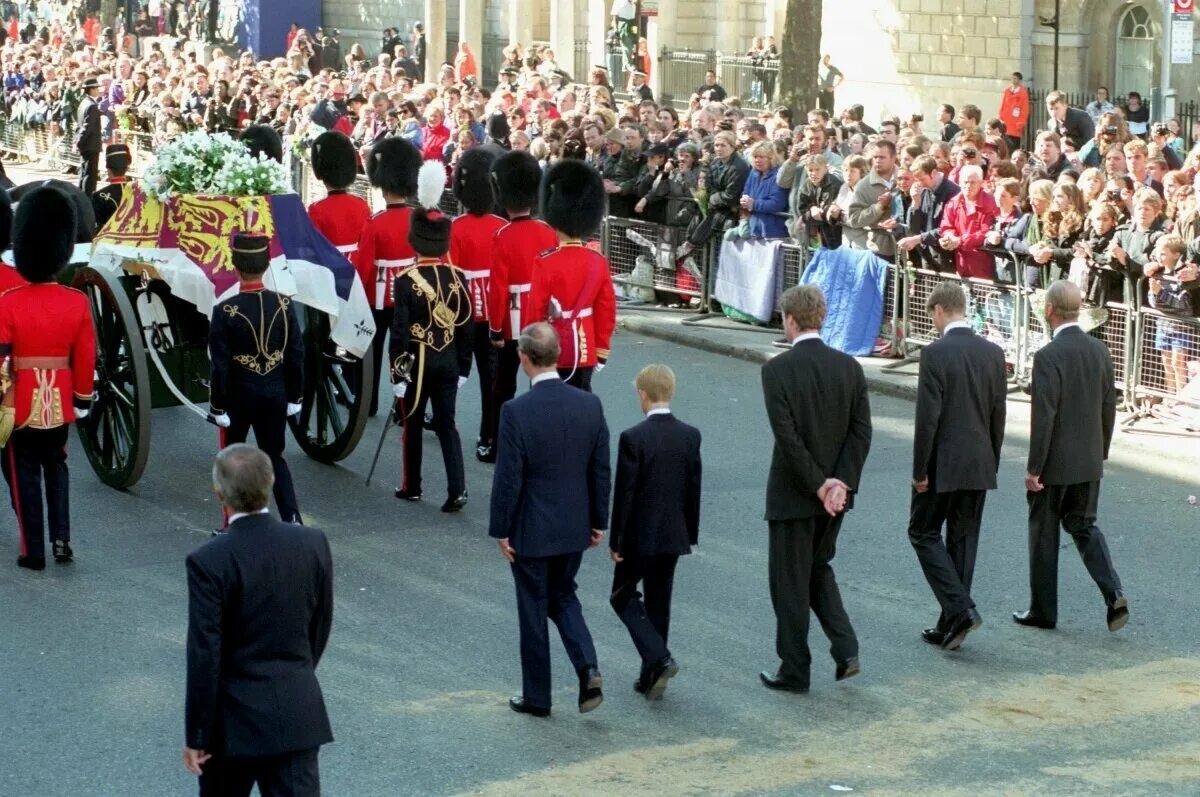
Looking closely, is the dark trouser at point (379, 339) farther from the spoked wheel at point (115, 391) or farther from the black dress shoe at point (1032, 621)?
the black dress shoe at point (1032, 621)

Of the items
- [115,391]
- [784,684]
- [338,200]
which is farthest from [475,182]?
[784,684]

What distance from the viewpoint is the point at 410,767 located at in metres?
7.17

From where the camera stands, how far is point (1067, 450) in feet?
28.7

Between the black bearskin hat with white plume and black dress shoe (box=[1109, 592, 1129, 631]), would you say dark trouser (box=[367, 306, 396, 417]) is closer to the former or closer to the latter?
the black bearskin hat with white plume

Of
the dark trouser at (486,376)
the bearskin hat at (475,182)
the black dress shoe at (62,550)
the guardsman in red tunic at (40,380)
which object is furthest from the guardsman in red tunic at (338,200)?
the black dress shoe at (62,550)

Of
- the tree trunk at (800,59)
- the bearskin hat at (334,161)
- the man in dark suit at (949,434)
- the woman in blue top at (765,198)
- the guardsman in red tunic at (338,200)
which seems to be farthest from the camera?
the tree trunk at (800,59)

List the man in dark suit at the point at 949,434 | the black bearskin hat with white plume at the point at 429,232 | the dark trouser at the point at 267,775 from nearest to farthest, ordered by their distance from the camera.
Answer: the dark trouser at the point at 267,775 < the man in dark suit at the point at 949,434 < the black bearskin hat with white plume at the point at 429,232

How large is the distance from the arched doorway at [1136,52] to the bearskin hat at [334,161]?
18.9m

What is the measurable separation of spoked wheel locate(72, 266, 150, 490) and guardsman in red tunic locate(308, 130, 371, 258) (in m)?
1.81

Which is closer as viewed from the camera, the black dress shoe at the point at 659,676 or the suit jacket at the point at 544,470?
the suit jacket at the point at 544,470

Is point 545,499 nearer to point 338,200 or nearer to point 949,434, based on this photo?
point 949,434

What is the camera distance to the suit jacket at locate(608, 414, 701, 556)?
7.70 meters

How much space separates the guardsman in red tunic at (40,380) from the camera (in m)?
9.62

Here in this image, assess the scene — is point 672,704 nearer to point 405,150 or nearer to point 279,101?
point 405,150
